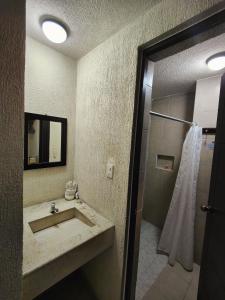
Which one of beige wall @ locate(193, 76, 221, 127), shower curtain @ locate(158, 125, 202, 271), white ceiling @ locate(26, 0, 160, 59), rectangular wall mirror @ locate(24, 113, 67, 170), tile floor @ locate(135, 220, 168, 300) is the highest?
white ceiling @ locate(26, 0, 160, 59)

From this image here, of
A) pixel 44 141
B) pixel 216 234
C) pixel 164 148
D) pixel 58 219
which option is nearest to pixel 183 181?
pixel 164 148

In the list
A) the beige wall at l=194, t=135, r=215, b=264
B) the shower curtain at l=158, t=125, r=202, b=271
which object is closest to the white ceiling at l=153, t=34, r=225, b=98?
the shower curtain at l=158, t=125, r=202, b=271

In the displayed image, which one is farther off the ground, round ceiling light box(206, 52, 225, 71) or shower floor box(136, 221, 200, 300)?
round ceiling light box(206, 52, 225, 71)

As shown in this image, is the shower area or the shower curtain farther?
the shower curtain

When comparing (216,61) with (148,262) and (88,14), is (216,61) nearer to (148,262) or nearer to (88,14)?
(88,14)

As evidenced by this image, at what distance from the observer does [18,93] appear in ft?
1.54

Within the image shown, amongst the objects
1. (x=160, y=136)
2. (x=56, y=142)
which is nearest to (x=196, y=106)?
(x=160, y=136)

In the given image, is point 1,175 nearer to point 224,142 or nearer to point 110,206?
point 110,206

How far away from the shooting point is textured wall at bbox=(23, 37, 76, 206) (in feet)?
4.20

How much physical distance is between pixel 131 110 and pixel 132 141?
215 mm

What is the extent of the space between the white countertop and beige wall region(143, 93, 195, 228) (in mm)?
1466

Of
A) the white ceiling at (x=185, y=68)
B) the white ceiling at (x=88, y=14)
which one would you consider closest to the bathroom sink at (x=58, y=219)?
the white ceiling at (x=88, y=14)

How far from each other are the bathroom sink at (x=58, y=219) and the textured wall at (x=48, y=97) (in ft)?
0.87

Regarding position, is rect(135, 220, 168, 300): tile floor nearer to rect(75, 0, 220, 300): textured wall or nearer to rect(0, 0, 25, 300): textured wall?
rect(75, 0, 220, 300): textured wall
